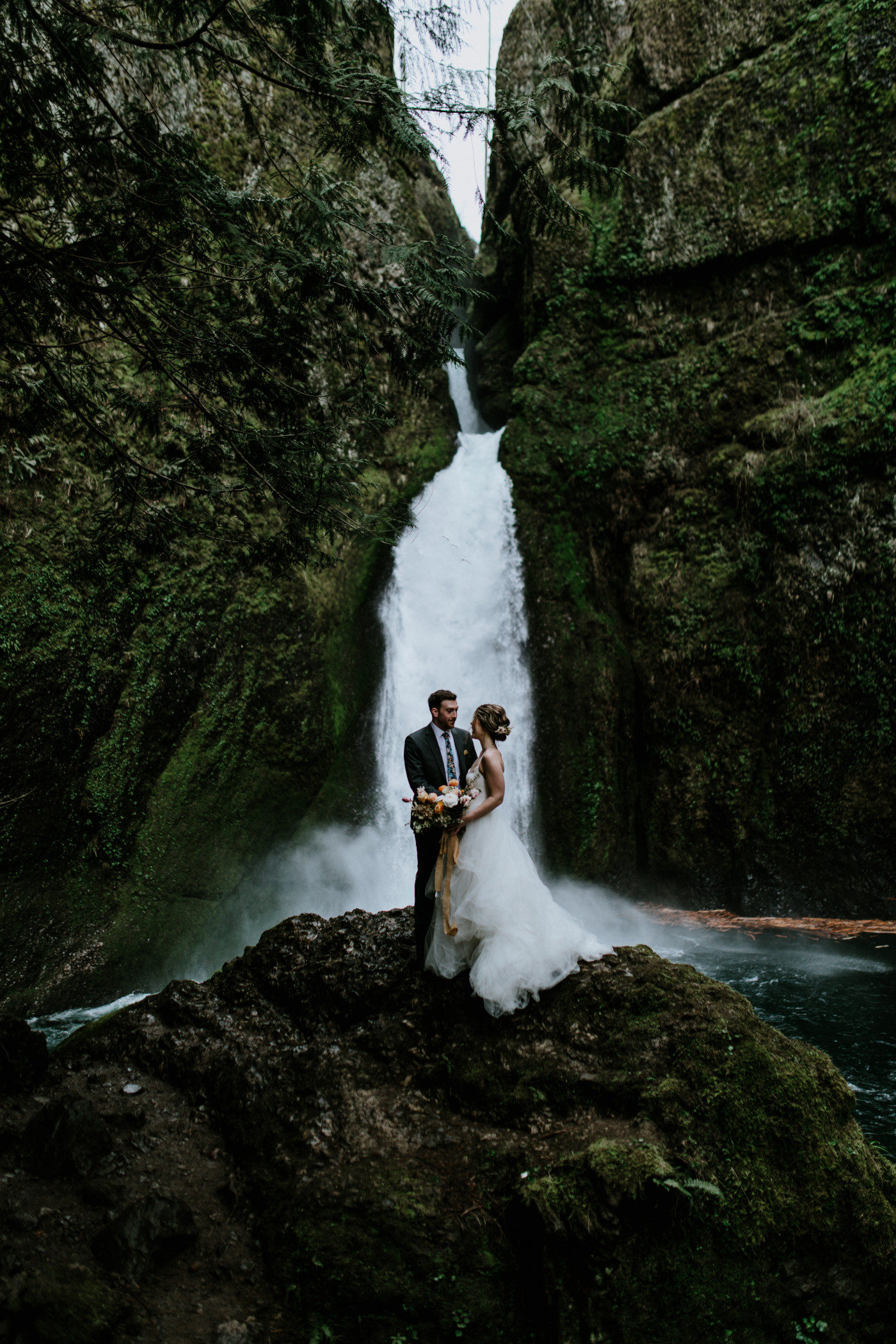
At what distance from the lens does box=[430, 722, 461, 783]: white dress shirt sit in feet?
14.7

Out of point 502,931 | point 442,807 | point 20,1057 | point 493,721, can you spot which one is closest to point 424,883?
point 442,807

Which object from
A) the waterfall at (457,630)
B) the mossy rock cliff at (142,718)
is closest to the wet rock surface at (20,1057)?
the mossy rock cliff at (142,718)

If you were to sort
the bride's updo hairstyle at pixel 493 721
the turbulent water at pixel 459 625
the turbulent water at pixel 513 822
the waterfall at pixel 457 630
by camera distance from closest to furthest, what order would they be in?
the bride's updo hairstyle at pixel 493 721, the turbulent water at pixel 513 822, the waterfall at pixel 457 630, the turbulent water at pixel 459 625

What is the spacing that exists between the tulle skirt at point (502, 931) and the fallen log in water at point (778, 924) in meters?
→ 6.83

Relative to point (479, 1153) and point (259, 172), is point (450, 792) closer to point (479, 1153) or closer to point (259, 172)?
point (479, 1153)

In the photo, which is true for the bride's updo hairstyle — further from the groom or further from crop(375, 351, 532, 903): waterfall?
crop(375, 351, 532, 903): waterfall

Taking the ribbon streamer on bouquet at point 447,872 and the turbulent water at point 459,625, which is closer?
the ribbon streamer on bouquet at point 447,872

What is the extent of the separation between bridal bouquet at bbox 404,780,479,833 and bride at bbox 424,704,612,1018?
2.2 inches

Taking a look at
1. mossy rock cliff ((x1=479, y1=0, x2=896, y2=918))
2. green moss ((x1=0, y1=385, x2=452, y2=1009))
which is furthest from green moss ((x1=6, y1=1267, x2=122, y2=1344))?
mossy rock cliff ((x1=479, y1=0, x2=896, y2=918))

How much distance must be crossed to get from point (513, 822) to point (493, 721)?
6.85 meters

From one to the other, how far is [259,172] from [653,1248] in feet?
46.0

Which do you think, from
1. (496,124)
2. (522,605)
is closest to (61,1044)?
(496,124)

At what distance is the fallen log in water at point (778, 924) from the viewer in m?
9.32

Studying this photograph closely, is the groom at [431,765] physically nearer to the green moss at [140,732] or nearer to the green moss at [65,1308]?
the green moss at [65,1308]
